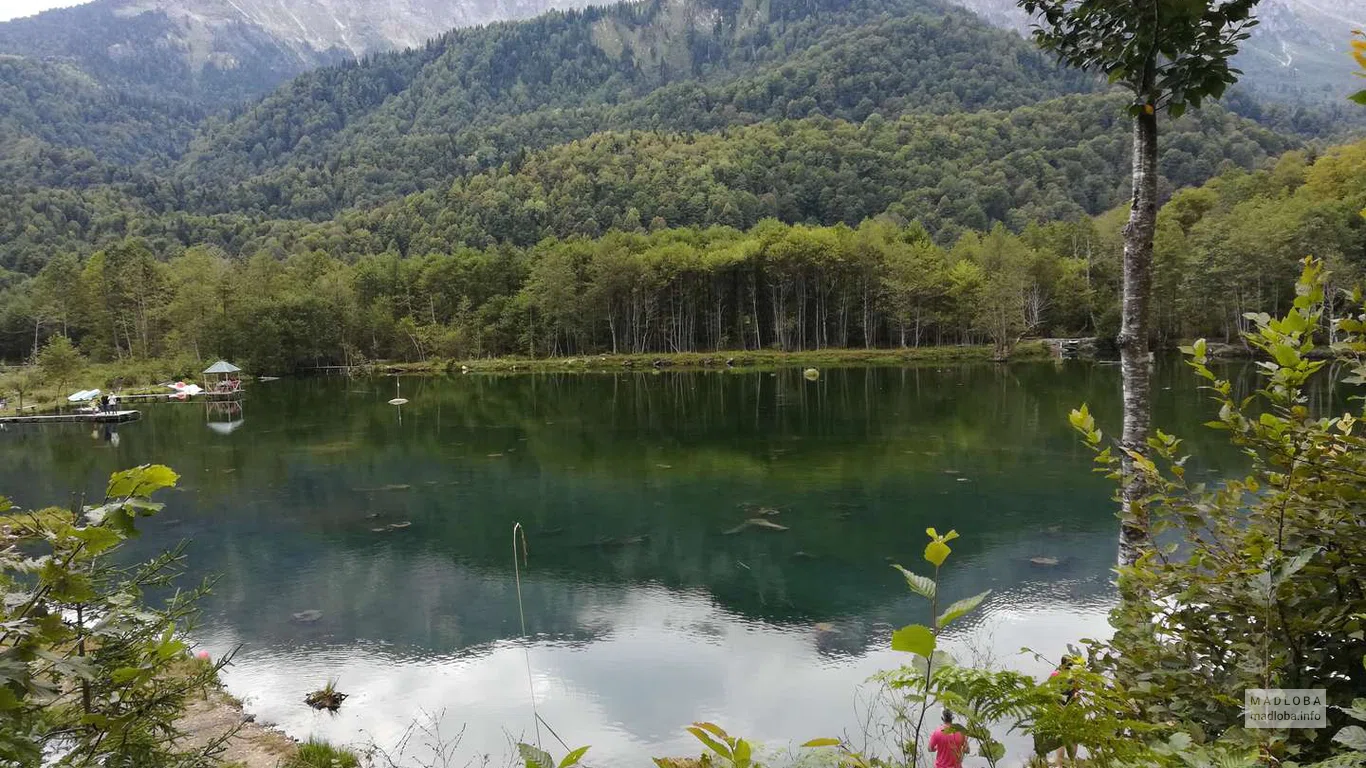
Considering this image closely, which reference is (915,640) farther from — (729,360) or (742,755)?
(729,360)

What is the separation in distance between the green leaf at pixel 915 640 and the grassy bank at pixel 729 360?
215 feet

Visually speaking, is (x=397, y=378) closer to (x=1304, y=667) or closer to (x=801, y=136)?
(x=1304, y=667)

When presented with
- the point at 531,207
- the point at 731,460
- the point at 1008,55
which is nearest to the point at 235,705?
the point at 731,460

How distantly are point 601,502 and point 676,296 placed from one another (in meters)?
60.3

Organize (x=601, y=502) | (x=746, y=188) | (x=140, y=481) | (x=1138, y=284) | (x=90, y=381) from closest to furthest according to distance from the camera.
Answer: (x=140, y=481)
(x=1138, y=284)
(x=601, y=502)
(x=90, y=381)
(x=746, y=188)

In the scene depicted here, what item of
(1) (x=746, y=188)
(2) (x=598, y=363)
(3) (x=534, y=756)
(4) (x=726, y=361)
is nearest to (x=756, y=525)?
(3) (x=534, y=756)

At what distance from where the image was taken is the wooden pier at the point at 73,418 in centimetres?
4081

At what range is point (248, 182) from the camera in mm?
182250

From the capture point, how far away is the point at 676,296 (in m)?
79.8

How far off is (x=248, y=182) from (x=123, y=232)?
5439cm

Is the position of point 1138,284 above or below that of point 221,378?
above

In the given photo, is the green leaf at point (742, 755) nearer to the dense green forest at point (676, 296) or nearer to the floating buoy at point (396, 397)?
the floating buoy at point (396, 397)

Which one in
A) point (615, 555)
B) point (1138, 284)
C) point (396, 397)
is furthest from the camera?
point (396, 397)

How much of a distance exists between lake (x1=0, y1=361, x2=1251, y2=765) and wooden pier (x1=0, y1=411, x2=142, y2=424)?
4543 mm
